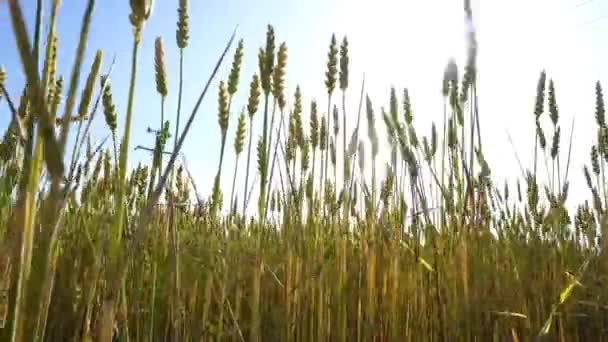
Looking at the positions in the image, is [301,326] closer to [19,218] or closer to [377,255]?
[377,255]

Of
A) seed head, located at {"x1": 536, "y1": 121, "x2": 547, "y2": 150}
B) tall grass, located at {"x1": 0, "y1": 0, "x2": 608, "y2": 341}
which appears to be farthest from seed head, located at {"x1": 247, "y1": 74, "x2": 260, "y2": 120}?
seed head, located at {"x1": 536, "y1": 121, "x2": 547, "y2": 150}

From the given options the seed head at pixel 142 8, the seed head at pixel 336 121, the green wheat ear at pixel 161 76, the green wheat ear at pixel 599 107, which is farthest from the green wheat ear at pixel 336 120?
the green wheat ear at pixel 599 107

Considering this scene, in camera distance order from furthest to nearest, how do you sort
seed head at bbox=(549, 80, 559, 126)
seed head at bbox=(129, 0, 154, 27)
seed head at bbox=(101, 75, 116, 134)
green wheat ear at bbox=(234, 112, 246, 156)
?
seed head at bbox=(549, 80, 559, 126), green wheat ear at bbox=(234, 112, 246, 156), seed head at bbox=(101, 75, 116, 134), seed head at bbox=(129, 0, 154, 27)

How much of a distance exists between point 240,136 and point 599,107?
85.1 inches

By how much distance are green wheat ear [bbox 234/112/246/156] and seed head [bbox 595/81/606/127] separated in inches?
80.9

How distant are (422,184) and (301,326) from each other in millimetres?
477

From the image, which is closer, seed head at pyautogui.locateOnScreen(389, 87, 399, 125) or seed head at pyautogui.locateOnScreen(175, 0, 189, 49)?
seed head at pyautogui.locateOnScreen(175, 0, 189, 49)

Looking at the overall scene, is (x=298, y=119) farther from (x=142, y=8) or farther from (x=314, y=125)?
(x=142, y=8)

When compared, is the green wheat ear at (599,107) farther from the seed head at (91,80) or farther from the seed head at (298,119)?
the seed head at (91,80)

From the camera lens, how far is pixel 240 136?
1393mm

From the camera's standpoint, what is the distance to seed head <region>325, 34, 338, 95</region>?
152 centimetres

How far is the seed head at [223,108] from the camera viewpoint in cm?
109

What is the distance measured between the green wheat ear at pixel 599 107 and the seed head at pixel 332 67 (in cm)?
176

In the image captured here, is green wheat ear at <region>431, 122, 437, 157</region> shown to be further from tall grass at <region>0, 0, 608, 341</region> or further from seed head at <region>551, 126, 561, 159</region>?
seed head at <region>551, 126, 561, 159</region>
